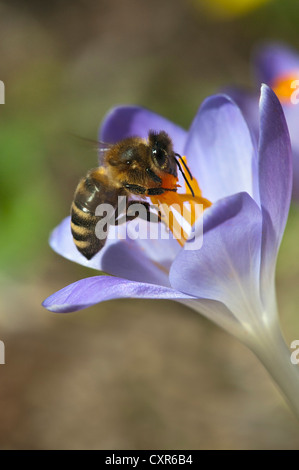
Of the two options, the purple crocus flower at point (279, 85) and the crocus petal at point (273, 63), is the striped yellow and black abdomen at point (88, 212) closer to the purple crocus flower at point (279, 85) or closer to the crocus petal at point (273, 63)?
the purple crocus flower at point (279, 85)

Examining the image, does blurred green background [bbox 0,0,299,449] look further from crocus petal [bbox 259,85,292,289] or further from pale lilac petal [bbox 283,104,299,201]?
crocus petal [bbox 259,85,292,289]

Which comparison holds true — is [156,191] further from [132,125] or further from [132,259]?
[132,125]

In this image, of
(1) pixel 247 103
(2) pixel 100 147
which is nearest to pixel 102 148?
(2) pixel 100 147

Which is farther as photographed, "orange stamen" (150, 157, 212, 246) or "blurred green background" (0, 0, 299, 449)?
"blurred green background" (0, 0, 299, 449)

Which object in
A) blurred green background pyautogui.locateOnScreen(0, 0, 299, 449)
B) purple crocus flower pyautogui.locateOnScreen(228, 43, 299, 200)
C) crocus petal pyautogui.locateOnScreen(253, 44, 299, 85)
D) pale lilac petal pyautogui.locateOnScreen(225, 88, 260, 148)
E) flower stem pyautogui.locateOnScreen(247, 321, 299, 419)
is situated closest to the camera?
flower stem pyautogui.locateOnScreen(247, 321, 299, 419)

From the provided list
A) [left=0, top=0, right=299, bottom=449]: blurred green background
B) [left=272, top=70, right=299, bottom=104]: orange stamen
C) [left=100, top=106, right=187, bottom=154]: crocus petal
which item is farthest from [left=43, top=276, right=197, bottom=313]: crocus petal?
[left=0, top=0, right=299, bottom=449]: blurred green background
